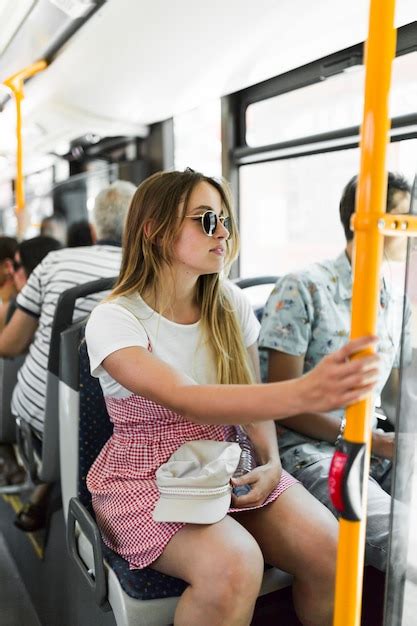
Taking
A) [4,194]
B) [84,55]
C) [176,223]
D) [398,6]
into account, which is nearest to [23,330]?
[84,55]

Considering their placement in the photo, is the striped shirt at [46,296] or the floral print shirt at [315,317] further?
the striped shirt at [46,296]

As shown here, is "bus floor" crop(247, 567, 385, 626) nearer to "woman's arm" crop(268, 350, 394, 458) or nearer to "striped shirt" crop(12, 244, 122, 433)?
"woman's arm" crop(268, 350, 394, 458)

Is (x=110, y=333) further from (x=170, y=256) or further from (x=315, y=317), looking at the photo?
(x=315, y=317)

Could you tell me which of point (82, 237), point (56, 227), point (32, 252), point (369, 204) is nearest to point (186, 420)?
point (369, 204)

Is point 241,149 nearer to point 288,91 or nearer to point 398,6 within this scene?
point 288,91

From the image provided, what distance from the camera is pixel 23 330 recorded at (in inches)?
110

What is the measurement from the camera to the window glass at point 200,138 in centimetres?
342

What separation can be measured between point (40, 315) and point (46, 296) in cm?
13

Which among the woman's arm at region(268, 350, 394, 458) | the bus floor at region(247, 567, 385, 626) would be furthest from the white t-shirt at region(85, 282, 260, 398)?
the bus floor at region(247, 567, 385, 626)

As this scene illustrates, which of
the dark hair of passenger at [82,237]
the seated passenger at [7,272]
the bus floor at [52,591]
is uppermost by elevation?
the dark hair of passenger at [82,237]

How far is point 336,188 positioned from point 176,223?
133 cm

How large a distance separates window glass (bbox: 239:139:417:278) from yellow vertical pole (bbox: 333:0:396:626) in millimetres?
1513

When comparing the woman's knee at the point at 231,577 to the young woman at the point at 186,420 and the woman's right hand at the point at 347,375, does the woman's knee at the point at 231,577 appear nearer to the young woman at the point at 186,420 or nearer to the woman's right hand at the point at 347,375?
the young woman at the point at 186,420

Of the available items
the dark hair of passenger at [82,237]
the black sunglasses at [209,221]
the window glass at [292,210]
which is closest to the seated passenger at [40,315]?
the window glass at [292,210]
